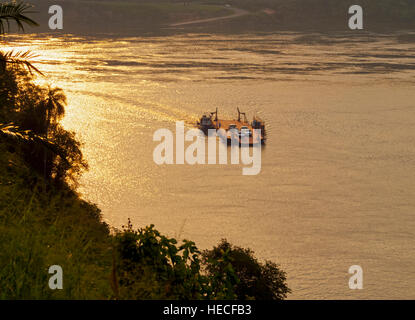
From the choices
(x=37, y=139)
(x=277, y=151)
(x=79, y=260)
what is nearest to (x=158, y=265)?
(x=79, y=260)

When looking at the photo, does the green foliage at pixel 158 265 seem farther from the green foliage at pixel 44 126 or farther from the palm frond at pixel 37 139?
the green foliage at pixel 44 126

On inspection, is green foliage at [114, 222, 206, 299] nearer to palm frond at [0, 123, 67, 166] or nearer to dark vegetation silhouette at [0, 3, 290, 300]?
dark vegetation silhouette at [0, 3, 290, 300]

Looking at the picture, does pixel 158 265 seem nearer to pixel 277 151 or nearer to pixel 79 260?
pixel 79 260

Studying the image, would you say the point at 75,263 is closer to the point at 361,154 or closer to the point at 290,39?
the point at 361,154

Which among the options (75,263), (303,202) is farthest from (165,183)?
(75,263)

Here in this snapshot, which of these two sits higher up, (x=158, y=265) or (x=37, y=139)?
(x=37, y=139)

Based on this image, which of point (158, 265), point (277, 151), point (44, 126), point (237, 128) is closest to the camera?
point (158, 265)
